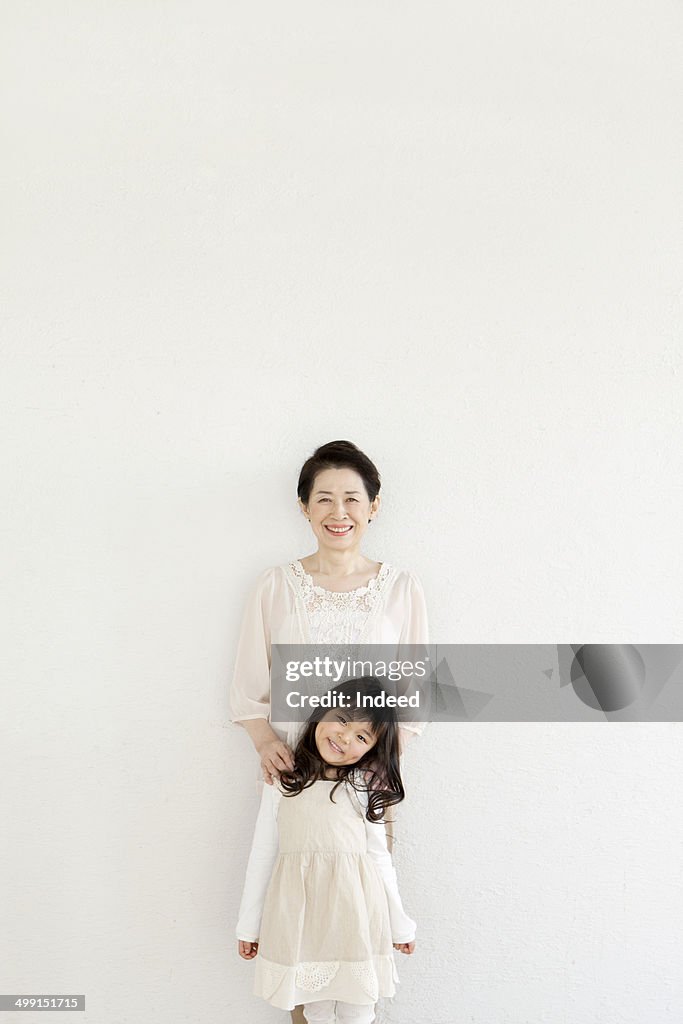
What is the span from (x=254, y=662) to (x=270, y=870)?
47cm

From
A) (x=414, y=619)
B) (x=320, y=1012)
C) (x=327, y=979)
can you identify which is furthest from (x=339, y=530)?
(x=320, y=1012)

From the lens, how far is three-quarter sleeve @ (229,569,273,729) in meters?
2.05

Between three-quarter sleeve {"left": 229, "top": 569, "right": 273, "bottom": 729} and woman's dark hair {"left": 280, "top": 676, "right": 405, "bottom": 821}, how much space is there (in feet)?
0.51

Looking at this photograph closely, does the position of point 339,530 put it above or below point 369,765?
above

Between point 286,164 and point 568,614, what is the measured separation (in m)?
1.40

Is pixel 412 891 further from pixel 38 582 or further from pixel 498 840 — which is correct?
pixel 38 582

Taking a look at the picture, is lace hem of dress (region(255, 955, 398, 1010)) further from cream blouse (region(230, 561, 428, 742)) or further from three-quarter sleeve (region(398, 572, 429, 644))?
three-quarter sleeve (region(398, 572, 429, 644))

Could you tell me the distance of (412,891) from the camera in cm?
216

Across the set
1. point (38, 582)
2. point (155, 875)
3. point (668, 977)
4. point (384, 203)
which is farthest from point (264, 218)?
point (668, 977)

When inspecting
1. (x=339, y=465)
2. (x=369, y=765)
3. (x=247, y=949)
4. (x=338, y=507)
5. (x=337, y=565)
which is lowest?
(x=247, y=949)

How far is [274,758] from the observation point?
1966 millimetres

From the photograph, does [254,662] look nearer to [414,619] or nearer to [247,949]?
[414,619]

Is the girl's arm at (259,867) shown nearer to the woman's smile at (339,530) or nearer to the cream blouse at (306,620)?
the cream blouse at (306,620)

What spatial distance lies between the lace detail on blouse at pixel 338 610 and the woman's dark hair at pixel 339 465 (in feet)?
0.72
